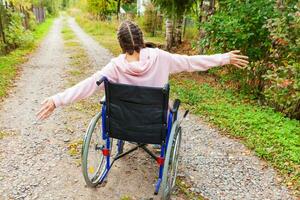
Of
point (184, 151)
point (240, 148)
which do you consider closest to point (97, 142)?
point (184, 151)

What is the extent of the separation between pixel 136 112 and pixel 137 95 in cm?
17

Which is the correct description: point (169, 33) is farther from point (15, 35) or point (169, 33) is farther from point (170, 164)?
point (170, 164)

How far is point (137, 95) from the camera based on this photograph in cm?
249

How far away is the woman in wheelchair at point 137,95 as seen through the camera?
250 centimetres

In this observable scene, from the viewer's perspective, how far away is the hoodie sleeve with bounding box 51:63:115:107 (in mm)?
2525

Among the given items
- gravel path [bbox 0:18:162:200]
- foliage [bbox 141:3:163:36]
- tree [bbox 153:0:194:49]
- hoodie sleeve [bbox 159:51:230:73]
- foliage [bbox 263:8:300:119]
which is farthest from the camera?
foliage [bbox 141:3:163:36]

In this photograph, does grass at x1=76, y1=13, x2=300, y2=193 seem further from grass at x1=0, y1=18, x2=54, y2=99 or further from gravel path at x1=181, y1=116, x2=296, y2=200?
grass at x1=0, y1=18, x2=54, y2=99

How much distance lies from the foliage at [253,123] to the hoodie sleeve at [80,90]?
2258 millimetres

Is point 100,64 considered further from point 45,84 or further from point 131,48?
point 131,48

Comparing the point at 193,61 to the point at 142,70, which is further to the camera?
the point at 193,61

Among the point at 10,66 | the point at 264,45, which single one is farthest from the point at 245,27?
the point at 10,66

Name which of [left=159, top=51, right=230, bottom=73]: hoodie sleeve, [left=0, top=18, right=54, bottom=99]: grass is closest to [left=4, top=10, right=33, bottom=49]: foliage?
[left=0, top=18, right=54, bottom=99]: grass

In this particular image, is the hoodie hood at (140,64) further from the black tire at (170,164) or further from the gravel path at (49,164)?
the gravel path at (49,164)

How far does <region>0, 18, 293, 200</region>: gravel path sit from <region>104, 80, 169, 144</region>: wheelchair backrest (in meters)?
0.67
